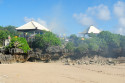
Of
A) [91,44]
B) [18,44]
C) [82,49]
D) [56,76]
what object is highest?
[91,44]

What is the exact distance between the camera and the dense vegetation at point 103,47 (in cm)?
2312

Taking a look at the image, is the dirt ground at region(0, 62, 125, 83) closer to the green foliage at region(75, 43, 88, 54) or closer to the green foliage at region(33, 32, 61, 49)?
the green foliage at region(33, 32, 61, 49)

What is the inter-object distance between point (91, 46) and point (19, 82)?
55.2ft

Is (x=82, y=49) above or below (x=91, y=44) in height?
below

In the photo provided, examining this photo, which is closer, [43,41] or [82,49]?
[43,41]

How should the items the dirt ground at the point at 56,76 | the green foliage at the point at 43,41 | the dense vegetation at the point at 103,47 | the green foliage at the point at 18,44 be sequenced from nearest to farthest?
the dirt ground at the point at 56,76 → the green foliage at the point at 18,44 → the green foliage at the point at 43,41 → the dense vegetation at the point at 103,47

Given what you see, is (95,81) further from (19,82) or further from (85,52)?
(85,52)

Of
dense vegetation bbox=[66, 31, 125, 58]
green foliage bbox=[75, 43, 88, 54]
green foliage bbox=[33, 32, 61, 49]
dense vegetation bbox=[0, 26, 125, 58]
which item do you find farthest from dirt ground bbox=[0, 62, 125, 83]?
dense vegetation bbox=[66, 31, 125, 58]

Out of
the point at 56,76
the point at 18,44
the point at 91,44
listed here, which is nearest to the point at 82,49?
the point at 91,44

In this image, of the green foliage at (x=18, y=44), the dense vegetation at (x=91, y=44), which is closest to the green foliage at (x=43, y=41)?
the dense vegetation at (x=91, y=44)

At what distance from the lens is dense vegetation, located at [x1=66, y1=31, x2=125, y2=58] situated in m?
23.1

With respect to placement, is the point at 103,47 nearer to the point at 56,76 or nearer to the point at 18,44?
the point at 18,44

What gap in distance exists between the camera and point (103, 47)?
24.6 m

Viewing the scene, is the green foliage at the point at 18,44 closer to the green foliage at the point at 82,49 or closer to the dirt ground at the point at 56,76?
the dirt ground at the point at 56,76
